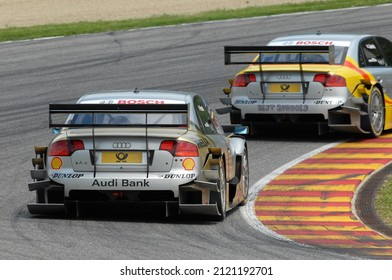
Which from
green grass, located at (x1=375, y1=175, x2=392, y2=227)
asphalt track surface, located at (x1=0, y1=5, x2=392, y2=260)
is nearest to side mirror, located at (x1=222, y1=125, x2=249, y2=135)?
asphalt track surface, located at (x1=0, y1=5, x2=392, y2=260)

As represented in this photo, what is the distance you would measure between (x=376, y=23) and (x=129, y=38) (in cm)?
665

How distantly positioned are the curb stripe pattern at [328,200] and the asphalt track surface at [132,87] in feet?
1.01

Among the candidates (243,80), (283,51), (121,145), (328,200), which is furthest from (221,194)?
(243,80)

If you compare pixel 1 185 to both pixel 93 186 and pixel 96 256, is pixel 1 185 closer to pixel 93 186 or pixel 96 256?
pixel 93 186

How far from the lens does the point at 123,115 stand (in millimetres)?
12812

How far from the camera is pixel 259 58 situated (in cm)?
1834

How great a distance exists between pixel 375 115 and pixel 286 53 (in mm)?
1830

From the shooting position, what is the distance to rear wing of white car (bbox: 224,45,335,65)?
57.0ft

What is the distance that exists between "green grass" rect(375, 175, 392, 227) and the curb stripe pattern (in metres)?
0.28

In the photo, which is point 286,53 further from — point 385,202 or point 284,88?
point 385,202

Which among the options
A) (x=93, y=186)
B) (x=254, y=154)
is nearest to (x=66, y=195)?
(x=93, y=186)

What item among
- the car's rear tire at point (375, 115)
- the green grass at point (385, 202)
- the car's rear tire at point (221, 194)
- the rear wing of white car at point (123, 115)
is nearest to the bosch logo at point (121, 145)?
the rear wing of white car at point (123, 115)

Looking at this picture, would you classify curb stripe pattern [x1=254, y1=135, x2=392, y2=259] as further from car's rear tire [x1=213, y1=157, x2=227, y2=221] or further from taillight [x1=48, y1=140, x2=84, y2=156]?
taillight [x1=48, y1=140, x2=84, y2=156]

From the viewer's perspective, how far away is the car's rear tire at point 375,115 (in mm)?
18703
